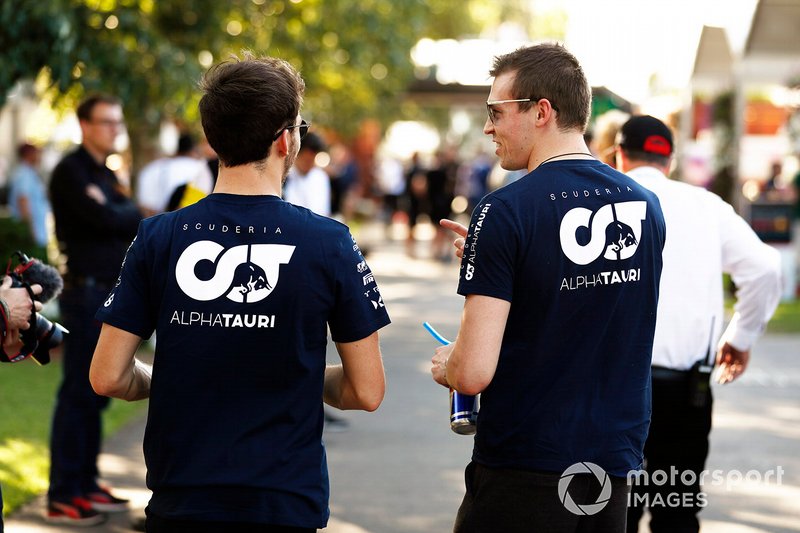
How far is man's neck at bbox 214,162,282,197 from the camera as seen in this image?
9.36 feet

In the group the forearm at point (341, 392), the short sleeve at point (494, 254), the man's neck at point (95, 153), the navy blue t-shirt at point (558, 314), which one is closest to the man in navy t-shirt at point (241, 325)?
the forearm at point (341, 392)

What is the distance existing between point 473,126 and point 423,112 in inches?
585

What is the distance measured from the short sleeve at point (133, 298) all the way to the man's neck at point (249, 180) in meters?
0.25

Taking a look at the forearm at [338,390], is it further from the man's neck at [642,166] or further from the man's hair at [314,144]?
the man's hair at [314,144]

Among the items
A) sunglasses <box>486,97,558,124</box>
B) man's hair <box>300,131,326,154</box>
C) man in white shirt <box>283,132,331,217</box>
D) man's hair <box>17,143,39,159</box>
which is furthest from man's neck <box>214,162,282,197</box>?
man's hair <box>17,143,39,159</box>

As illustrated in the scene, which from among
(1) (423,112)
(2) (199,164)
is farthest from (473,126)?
(2) (199,164)

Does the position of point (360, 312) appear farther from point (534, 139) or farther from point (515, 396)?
point (534, 139)

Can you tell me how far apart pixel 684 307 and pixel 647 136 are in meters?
0.71

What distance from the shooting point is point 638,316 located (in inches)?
124

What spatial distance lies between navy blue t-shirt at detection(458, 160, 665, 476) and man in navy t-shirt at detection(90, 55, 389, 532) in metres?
0.39

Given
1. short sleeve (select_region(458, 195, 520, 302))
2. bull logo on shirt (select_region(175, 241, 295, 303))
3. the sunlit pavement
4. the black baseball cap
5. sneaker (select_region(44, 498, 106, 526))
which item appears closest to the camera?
bull logo on shirt (select_region(175, 241, 295, 303))

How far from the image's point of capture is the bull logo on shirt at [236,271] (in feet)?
9.02

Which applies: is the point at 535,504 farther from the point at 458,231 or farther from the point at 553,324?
the point at 458,231

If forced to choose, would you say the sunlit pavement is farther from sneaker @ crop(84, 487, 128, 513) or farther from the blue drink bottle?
the blue drink bottle
